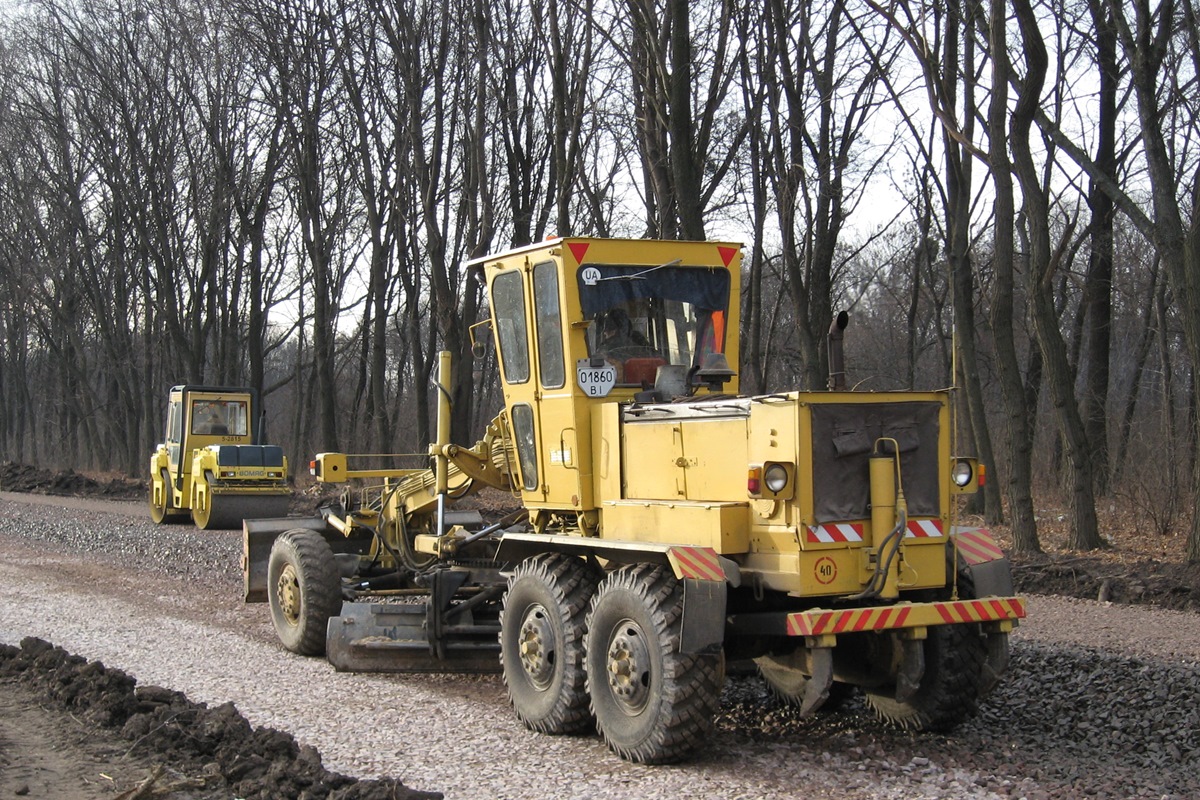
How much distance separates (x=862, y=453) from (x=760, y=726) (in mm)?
2133

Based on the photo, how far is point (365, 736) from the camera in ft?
25.9

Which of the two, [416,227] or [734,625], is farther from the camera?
[416,227]

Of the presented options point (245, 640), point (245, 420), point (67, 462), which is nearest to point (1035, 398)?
point (245, 420)

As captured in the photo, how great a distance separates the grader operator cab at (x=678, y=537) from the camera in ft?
23.0

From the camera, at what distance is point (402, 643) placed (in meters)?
9.57

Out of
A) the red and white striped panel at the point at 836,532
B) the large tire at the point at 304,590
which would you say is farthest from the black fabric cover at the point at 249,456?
the red and white striped panel at the point at 836,532

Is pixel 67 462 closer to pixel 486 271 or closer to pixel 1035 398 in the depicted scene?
pixel 1035 398

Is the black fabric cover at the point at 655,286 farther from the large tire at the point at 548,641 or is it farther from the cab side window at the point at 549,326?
the large tire at the point at 548,641

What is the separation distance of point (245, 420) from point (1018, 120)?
1843 cm

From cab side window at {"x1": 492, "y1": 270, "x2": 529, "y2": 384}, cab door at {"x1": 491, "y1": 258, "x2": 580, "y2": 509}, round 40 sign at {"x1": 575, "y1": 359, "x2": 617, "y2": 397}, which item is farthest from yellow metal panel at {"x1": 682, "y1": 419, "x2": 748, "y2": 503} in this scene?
cab side window at {"x1": 492, "y1": 270, "x2": 529, "y2": 384}

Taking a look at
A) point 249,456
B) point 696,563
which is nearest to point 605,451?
point 696,563

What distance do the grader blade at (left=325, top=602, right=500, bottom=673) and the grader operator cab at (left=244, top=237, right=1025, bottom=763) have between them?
2 cm

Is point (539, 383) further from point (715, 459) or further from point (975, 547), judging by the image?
point (975, 547)

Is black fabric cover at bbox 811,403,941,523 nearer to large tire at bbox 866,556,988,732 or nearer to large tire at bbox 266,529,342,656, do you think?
large tire at bbox 866,556,988,732
